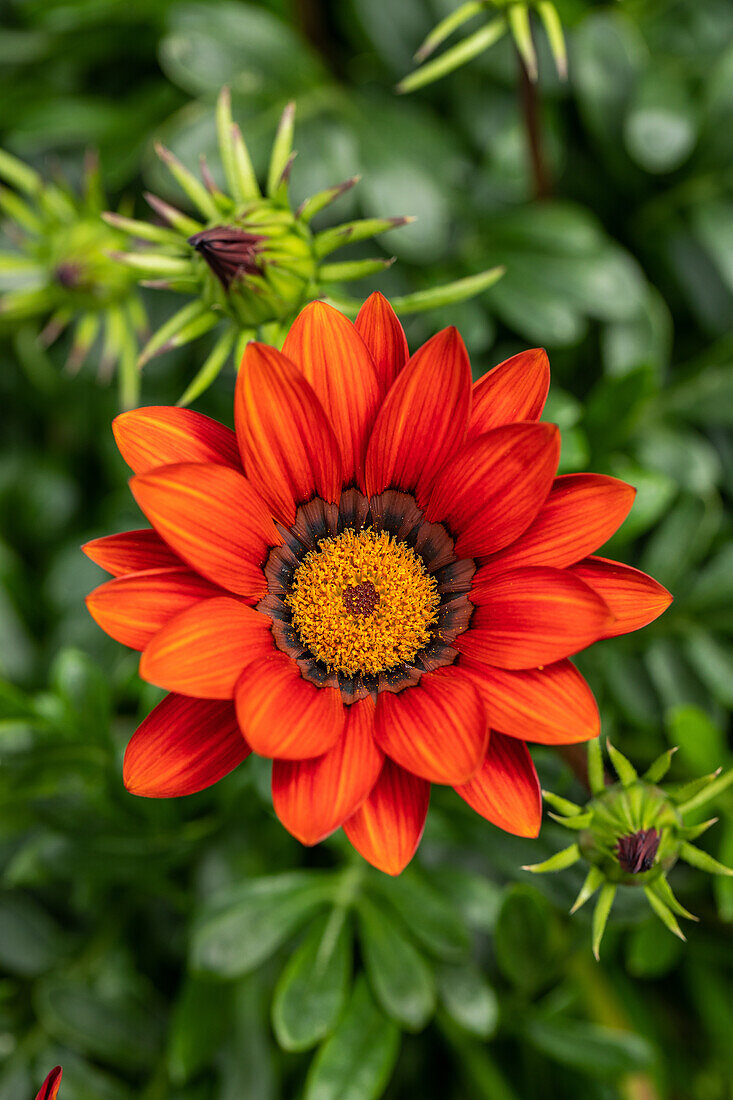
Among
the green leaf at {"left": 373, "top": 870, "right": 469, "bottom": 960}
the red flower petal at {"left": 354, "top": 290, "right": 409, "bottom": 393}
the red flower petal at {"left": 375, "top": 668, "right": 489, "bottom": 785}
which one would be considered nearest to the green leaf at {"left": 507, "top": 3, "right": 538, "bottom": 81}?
the red flower petal at {"left": 354, "top": 290, "right": 409, "bottom": 393}

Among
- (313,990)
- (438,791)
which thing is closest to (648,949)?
(438,791)

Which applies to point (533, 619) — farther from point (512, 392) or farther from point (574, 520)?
point (512, 392)

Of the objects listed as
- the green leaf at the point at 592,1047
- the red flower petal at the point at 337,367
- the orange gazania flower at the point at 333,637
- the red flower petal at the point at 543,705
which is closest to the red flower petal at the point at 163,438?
the orange gazania flower at the point at 333,637

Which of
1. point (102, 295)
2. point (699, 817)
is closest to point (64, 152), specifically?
point (102, 295)

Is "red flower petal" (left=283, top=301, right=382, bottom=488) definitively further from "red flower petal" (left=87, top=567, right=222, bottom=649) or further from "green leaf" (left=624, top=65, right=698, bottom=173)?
"green leaf" (left=624, top=65, right=698, bottom=173)

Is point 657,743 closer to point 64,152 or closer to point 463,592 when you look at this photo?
point 463,592
